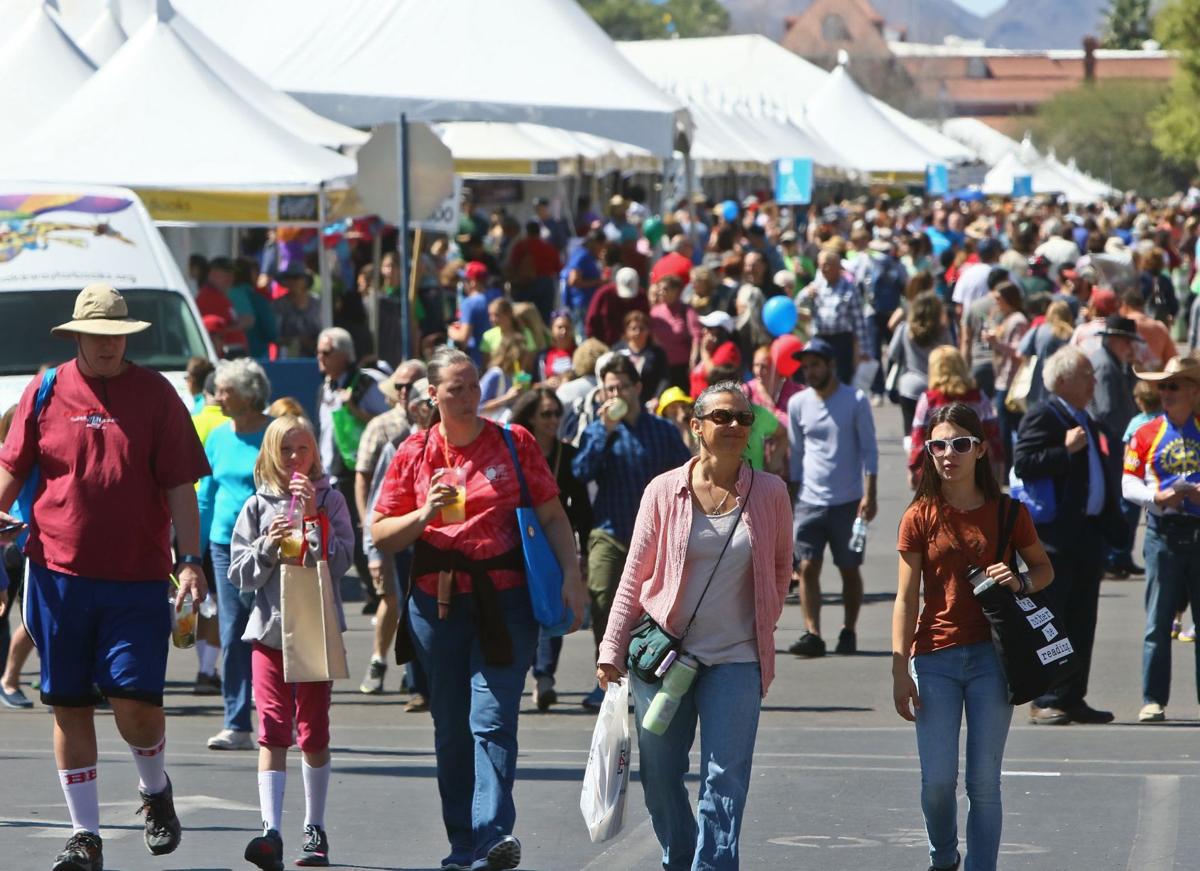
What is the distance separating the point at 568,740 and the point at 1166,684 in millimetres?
2889

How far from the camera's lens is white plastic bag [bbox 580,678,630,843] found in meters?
6.66

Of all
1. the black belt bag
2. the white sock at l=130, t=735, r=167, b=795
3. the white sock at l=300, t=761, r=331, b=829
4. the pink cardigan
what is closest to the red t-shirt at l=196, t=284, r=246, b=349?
the white sock at l=300, t=761, r=331, b=829

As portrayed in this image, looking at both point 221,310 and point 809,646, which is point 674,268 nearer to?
point 221,310

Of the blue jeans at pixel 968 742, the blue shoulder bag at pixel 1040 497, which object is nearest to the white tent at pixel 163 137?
the blue shoulder bag at pixel 1040 497

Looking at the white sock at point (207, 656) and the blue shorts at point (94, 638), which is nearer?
the blue shorts at point (94, 638)

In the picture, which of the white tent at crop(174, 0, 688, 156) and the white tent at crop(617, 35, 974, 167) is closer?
the white tent at crop(174, 0, 688, 156)

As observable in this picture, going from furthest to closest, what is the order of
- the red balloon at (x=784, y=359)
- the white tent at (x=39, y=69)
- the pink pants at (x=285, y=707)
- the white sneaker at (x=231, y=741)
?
the white tent at (x=39, y=69)
the red balloon at (x=784, y=359)
the white sneaker at (x=231, y=741)
the pink pants at (x=285, y=707)

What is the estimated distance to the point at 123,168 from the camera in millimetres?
17625

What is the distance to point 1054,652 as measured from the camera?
22.8ft

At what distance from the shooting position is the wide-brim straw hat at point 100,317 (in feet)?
24.0

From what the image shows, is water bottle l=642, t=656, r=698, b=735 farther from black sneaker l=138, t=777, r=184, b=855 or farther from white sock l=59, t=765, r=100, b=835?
white sock l=59, t=765, r=100, b=835

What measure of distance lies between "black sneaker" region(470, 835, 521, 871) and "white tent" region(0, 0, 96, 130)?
12.9 metres

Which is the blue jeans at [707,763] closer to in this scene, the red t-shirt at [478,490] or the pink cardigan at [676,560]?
the pink cardigan at [676,560]

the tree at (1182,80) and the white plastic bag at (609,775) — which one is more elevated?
the tree at (1182,80)
